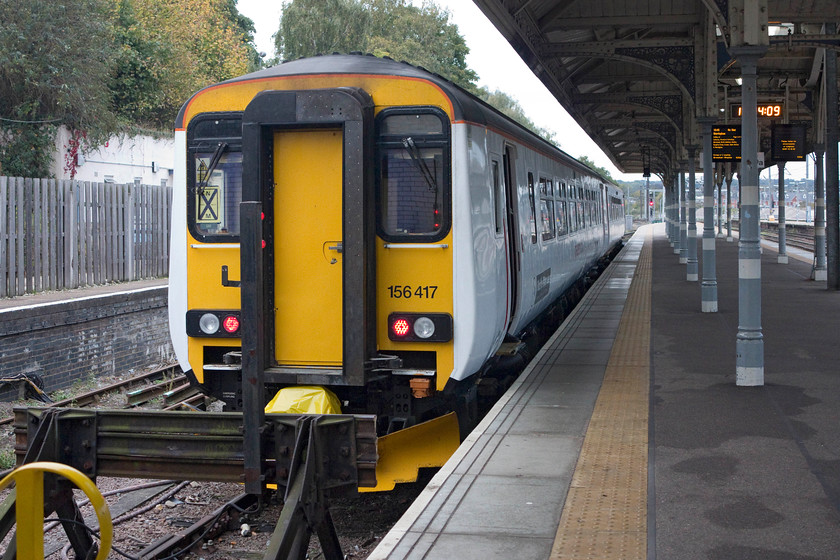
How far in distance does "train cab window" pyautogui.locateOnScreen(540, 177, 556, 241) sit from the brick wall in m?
6.93

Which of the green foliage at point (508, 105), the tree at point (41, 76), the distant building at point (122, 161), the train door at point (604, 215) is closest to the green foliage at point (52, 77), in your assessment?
the tree at point (41, 76)

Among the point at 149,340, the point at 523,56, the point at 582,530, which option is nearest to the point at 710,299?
the point at 523,56

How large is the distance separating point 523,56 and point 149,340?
25.7ft

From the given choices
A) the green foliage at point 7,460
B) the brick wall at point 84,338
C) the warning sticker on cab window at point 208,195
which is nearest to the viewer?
the warning sticker on cab window at point 208,195

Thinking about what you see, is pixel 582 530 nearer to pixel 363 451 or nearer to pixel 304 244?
pixel 363 451

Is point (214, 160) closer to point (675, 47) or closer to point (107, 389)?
point (107, 389)

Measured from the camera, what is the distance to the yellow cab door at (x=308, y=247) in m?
6.29

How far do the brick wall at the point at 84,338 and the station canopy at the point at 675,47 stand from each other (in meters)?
7.30

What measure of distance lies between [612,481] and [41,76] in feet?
71.5

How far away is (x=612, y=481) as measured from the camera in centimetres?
557

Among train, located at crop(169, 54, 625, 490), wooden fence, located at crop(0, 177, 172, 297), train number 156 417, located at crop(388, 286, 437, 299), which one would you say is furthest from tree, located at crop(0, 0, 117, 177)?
train number 156 417, located at crop(388, 286, 437, 299)

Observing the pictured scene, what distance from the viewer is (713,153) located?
15039 millimetres

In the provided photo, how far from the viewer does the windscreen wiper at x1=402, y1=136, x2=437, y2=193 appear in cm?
641

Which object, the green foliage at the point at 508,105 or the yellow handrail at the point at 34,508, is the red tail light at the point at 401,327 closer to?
the yellow handrail at the point at 34,508
